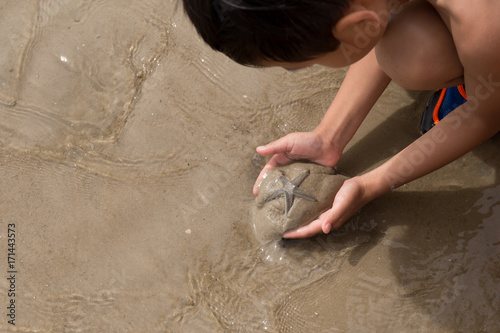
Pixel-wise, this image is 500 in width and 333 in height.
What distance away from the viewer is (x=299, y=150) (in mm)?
2779

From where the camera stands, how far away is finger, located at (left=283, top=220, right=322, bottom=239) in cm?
261

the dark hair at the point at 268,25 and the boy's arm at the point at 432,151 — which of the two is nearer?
the dark hair at the point at 268,25

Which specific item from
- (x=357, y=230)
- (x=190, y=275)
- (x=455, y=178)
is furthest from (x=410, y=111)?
(x=190, y=275)

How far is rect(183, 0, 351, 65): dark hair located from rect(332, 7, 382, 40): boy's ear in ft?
0.06

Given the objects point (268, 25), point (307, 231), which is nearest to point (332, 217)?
point (307, 231)

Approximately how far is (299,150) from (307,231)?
0.45m

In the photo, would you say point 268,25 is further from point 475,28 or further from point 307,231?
point 307,231

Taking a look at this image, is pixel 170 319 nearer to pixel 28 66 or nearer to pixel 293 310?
pixel 293 310

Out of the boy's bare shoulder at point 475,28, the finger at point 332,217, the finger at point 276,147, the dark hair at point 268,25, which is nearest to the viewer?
the dark hair at point 268,25

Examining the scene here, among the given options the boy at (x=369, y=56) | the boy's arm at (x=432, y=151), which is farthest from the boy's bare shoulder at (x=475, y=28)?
the boy's arm at (x=432, y=151)

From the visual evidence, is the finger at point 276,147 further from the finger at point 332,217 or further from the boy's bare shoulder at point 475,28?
the boy's bare shoulder at point 475,28

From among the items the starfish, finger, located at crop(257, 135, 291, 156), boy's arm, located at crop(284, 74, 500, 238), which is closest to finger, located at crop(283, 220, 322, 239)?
boy's arm, located at crop(284, 74, 500, 238)

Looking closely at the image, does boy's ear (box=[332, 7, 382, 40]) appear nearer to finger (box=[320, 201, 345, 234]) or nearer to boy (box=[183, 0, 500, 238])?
boy (box=[183, 0, 500, 238])

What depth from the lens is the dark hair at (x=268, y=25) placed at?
5.11 feet
